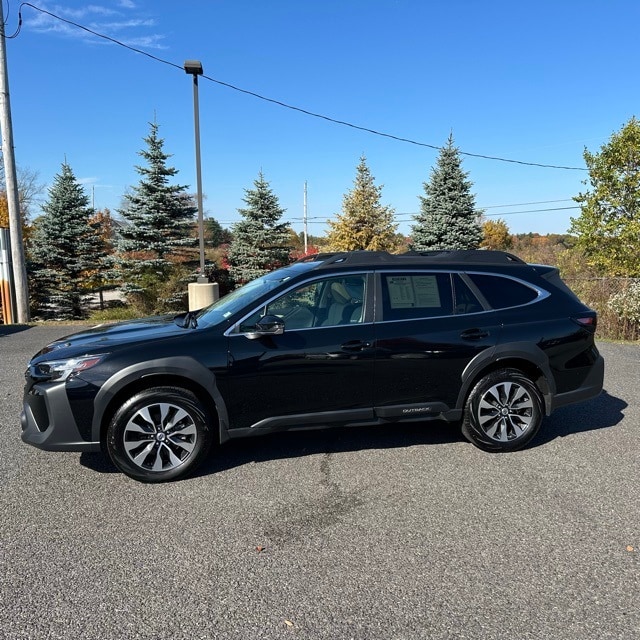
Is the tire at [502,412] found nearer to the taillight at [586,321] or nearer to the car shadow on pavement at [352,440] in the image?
the car shadow on pavement at [352,440]

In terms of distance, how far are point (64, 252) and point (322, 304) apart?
16420mm

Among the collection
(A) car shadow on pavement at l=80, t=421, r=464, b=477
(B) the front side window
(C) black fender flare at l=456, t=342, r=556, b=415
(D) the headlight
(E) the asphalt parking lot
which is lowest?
(E) the asphalt parking lot

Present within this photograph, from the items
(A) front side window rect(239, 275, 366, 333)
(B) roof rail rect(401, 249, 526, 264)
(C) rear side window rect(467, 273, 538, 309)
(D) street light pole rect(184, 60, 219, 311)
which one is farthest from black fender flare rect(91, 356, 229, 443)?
(D) street light pole rect(184, 60, 219, 311)

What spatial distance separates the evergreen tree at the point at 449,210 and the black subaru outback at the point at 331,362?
1598 cm

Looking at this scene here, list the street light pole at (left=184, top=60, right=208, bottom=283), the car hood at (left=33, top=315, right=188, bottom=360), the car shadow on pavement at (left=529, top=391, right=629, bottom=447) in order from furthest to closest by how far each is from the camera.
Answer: the street light pole at (left=184, top=60, right=208, bottom=283)
the car shadow on pavement at (left=529, top=391, right=629, bottom=447)
the car hood at (left=33, top=315, right=188, bottom=360)

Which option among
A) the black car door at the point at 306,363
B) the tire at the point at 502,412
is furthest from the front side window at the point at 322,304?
the tire at the point at 502,412

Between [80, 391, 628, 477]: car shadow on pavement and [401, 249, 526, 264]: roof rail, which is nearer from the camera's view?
[80, 391, 628, 477]: car shadow on pavement

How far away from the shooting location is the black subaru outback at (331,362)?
3.64 m

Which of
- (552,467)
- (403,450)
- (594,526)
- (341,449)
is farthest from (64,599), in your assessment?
(552,467)

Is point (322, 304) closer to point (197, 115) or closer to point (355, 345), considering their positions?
point (355, 345)

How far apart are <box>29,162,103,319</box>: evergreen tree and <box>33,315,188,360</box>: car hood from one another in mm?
14668

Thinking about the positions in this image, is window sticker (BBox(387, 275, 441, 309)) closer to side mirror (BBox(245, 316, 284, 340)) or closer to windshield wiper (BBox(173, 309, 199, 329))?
side mirror (BBox(245, 316, 284, 340))

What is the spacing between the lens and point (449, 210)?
2003 cm

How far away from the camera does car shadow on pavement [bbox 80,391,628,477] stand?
4.12 metres
